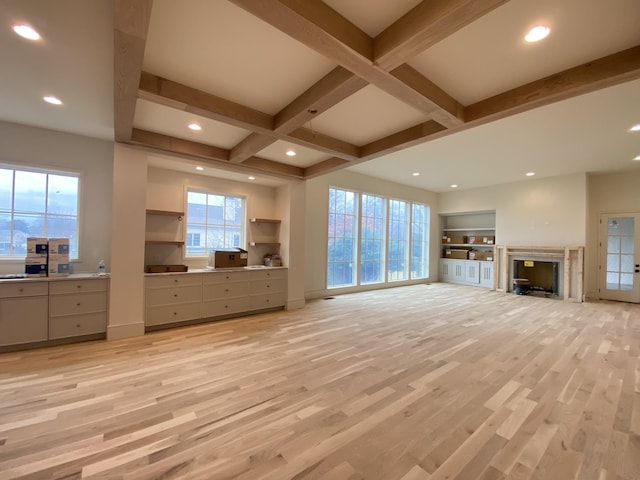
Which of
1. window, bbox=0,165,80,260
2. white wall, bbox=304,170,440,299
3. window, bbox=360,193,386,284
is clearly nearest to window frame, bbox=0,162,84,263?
window, bbox=0,165,80,260

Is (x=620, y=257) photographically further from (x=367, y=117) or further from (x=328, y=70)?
(x=328, y=70)

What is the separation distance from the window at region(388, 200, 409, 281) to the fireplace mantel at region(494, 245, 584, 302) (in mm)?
2520

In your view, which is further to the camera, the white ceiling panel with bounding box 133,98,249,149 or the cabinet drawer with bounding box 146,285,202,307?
the cabinet drawer with bounding box 146,285,202,307

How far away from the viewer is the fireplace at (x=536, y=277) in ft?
22.9

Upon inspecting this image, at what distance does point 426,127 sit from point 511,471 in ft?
10.6

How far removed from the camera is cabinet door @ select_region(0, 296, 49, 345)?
3.13m

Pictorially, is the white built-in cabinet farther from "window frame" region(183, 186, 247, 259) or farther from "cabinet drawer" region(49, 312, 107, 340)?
"cabinet drawer" region(49, 312, 107, 340)

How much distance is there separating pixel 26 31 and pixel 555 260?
9581mm

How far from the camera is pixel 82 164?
4.03 meters

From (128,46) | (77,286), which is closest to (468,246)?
(128,46)

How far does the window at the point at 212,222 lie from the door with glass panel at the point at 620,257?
8.69 metres

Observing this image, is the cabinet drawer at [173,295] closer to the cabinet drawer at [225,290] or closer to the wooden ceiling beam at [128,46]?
the cabinet drawer at [225,290]

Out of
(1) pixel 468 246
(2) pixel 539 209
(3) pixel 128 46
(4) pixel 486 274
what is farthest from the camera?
(1) pixel 468 246

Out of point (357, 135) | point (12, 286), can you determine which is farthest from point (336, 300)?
point (12, 286)
